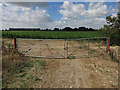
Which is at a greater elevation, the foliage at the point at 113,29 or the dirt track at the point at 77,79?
the foliage at the point at 113,29

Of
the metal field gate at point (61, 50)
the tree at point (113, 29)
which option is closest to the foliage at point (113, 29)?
the tree at point (113, 29)

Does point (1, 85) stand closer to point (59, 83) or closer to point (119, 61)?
point (59, 83)

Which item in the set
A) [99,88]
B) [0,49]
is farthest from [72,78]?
[0,49]

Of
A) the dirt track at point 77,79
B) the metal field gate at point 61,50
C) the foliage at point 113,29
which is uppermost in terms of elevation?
the foliage at point 113,29

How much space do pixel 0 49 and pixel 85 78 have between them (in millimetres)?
7022

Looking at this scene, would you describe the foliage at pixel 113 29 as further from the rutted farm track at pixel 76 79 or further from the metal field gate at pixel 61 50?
the rutted farm track at pixel 76 79

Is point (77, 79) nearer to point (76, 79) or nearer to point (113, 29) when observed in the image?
point (76, 79)

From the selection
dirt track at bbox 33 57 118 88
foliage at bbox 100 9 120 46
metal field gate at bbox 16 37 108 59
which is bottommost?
dirt track at bbox 33 57 118 88

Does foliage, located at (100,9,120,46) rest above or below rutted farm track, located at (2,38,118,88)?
above

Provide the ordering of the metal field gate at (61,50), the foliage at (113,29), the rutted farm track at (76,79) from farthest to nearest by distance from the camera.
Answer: the foliage at (113,29), the metal field gate at (61,50), the rutted farm track at (76,79)

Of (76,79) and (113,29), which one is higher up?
(113,29)

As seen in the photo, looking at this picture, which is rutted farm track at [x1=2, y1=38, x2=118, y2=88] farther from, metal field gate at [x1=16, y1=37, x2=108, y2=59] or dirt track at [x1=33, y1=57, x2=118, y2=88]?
metal field gate at [x1=16, y1=37, x2=108, y2=59]

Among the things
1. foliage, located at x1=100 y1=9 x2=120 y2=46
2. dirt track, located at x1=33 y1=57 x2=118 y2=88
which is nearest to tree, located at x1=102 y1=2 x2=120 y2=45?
foliage, located at x1=100 y1=9 x2=120 y2=46

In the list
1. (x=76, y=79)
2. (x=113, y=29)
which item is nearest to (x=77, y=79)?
(x=76, y=79)
